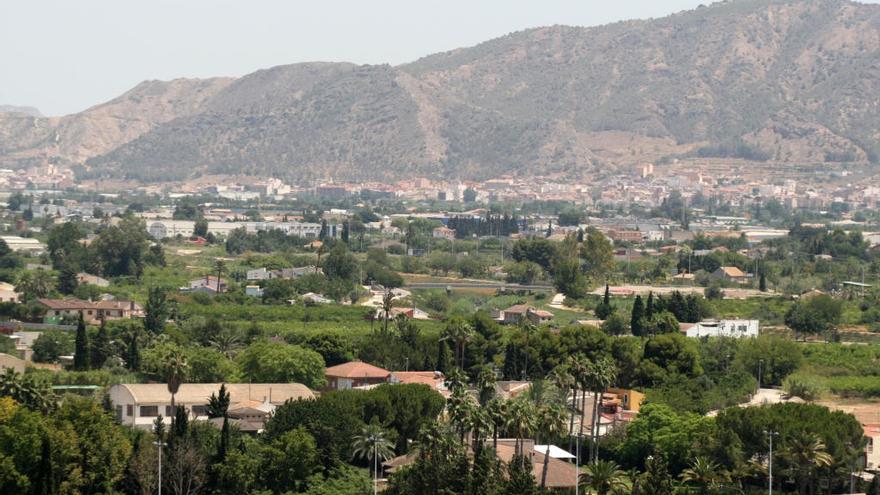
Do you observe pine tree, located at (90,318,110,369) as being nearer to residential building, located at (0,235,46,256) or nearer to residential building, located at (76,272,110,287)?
residential building, located at (76,272,110,287)

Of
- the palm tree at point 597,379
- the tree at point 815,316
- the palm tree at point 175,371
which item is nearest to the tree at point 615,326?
the tree at point 815,316

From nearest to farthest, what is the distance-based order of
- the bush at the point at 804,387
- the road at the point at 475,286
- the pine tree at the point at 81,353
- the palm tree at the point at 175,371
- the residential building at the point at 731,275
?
the palm tree at the point at 175,371 → the pine tree at the point at 81,353 → the bush at the point at 804,387 → the road at the point at 475,286 → the residential building at the point at 731,275

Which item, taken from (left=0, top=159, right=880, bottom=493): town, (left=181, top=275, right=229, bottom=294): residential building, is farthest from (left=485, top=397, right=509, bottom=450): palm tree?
(left=181, top=275, right=229, bottom=294): residential building

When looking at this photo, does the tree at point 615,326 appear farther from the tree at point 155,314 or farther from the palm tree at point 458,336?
the tree at point 155,314

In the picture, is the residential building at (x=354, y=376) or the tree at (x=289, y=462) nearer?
the tree at (x=289, y=462)

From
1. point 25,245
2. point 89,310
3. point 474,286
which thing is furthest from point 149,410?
point 25,245

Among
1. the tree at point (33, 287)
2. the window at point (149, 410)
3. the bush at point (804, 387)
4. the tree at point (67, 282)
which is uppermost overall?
the window at point (149, 410)

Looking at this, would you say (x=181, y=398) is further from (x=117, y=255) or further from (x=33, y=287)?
(x=117, y=255)
